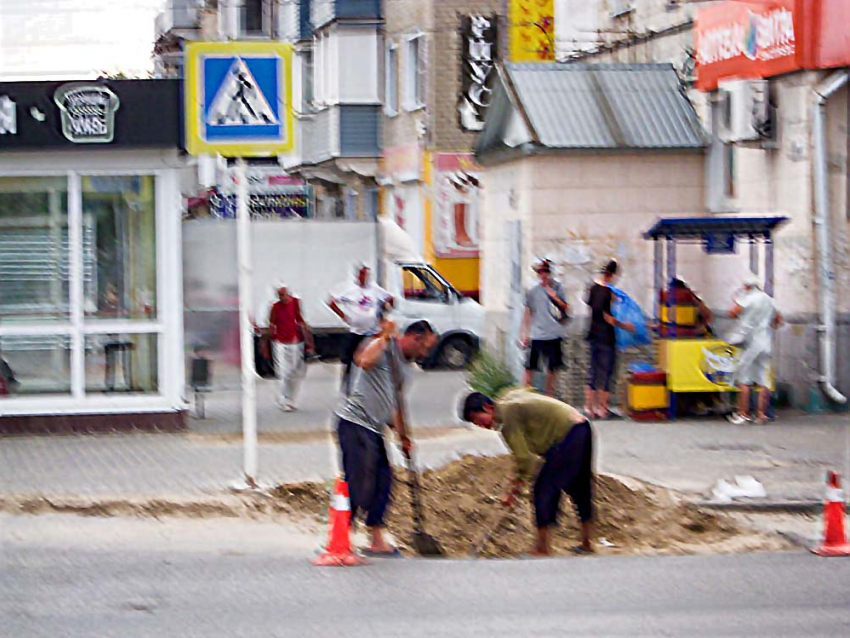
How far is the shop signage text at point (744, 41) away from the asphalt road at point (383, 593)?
8.74 meters

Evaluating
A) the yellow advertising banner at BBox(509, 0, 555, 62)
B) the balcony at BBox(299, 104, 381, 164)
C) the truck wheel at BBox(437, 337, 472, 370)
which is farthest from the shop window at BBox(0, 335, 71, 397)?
the balcony at BBox(299, 104, 381, 164)

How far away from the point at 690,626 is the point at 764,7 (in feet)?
37.1

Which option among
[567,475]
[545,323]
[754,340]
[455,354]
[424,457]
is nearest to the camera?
[567,475]

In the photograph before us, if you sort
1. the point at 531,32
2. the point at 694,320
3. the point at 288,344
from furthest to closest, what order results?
the point at 531,32 → the point at 288,344 → the point at 694,320

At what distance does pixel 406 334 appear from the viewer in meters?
9.68

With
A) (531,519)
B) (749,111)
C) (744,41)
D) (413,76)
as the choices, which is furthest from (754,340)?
(413,76)

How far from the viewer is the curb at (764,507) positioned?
39.8 ft

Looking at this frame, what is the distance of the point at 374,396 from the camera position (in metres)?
10.1

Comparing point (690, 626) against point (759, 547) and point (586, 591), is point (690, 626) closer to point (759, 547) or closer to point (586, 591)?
point (586, 591)

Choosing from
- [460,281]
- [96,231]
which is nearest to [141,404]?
[96,231]

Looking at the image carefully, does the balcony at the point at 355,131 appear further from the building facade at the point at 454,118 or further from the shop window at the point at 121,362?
the shop window at the point at 121,362

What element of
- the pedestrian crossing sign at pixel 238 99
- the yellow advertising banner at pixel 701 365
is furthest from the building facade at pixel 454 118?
the pedestrian crossing sign at pixel 238 99

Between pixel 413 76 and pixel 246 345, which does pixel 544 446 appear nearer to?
pixel 246 345

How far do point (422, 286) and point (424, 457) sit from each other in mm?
11423
